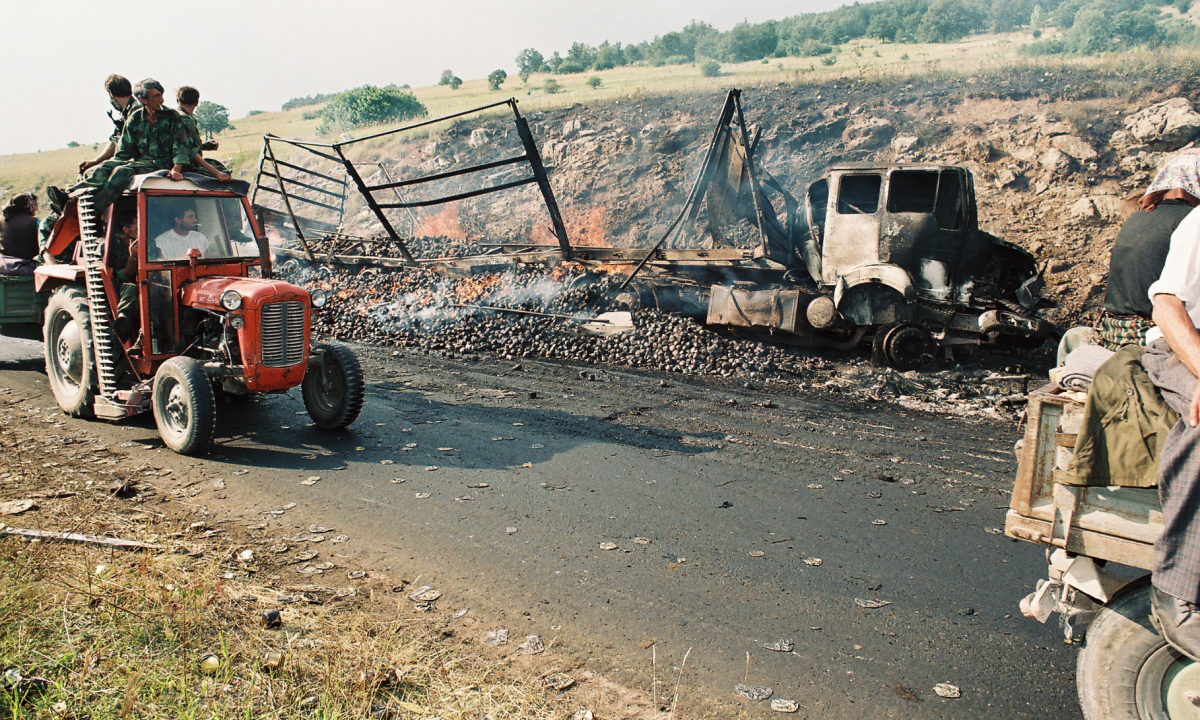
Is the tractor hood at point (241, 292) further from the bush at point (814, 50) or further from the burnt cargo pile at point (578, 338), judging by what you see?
the bush at point (814, 50)

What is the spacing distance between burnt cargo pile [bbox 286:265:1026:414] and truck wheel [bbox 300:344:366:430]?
360cm

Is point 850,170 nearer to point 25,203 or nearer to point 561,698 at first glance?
point 561,698

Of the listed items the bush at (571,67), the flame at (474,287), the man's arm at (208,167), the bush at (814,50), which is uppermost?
the bush at (571,67)

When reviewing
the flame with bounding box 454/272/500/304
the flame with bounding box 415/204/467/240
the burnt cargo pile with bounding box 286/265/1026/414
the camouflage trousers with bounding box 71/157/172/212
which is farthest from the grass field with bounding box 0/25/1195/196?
the camouflage trousers with bounding box 71/157/172/212

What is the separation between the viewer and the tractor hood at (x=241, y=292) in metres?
6.36

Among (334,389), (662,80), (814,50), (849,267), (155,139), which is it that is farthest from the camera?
(814,50)

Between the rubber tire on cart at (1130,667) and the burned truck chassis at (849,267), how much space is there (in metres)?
7.95

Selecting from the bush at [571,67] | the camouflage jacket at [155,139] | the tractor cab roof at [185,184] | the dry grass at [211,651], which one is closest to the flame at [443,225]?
the camouflage jacket at [155,139]

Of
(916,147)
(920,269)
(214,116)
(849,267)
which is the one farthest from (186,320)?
(214,116)

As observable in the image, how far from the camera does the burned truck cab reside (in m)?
10.2

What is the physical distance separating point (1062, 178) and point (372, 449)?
17.2 meters

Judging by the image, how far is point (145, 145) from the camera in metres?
7.19

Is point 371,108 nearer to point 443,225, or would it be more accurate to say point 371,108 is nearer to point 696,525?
point 443,225

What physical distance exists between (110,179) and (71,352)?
75.0 inches
